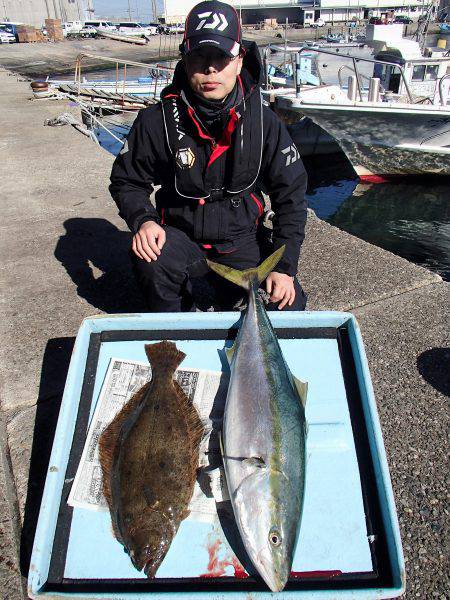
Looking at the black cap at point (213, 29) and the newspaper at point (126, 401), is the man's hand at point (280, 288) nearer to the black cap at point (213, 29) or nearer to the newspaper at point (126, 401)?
the newspaper at point (126, 401)

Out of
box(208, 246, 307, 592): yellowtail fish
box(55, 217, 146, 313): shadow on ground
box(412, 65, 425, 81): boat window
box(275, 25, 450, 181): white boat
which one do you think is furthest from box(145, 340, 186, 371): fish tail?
box(412, 65, 425, 81): boat window

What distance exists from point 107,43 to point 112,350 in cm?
6582

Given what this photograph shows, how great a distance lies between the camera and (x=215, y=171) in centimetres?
272

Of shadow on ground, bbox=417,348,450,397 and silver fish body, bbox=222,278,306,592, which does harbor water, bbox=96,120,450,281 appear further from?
silver fish body, bbox=222,278,306,592

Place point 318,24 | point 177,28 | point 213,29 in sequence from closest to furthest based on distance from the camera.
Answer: point 213,29 < point 177,28 < point 318,24

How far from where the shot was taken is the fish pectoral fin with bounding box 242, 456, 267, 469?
5.43ft

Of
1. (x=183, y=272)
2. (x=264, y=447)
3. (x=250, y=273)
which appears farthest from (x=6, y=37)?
(x=264, y=447)

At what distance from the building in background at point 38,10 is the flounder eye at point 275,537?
9811 centimetres

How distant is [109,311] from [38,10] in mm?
103147

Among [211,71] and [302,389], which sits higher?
[211,71]

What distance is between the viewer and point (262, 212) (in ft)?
10.0

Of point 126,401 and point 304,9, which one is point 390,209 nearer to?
point 126,401

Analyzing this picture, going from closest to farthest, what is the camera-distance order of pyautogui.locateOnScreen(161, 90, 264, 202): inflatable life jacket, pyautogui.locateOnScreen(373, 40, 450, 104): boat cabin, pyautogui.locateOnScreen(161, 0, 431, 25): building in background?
pyautogui.locateOnScreen(161, 90, 264, 202): inflatable life jacket < pyautogui.locateOnScreen(373, 40, 450, 104): boat cabin < pyautogui.locateOnScreen(161, 0, 431, 25): building in background

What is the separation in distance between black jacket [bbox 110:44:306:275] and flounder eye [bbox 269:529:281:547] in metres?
1.49
